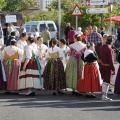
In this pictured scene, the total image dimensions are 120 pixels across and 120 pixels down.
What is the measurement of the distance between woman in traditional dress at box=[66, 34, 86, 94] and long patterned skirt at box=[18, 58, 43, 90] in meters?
0.86

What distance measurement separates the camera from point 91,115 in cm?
1160

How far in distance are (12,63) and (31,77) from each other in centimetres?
72

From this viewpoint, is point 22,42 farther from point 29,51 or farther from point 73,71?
point 73,71

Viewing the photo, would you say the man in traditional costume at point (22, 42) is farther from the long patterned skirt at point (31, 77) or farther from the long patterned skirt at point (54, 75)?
the long patterned skirt at point (54, 75)

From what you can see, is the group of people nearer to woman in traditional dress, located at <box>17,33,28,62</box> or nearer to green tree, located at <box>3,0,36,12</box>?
woman in traditional dress, located at <box>17,33,28,62</box>

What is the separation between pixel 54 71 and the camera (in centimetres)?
1498

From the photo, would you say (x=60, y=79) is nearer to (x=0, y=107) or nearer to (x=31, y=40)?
(x=31, y=40)

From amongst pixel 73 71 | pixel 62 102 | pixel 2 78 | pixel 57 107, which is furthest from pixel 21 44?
pixel 57 107

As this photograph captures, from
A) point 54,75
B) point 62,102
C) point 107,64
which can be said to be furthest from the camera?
point 54,75

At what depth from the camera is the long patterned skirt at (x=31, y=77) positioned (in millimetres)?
14906

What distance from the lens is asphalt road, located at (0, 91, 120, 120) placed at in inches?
451

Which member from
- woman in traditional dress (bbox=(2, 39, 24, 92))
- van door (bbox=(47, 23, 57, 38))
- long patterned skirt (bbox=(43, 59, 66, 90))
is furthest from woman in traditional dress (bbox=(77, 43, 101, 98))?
van door (bbox=(47, 23, 57, 38))

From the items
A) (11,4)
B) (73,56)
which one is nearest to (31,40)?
(73,56)

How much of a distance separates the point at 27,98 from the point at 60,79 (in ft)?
3.94
